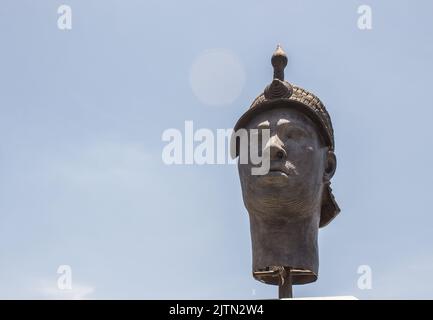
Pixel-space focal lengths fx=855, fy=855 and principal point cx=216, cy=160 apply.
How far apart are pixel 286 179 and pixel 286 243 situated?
25.8 inches

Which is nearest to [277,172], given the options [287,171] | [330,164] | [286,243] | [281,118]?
[287,171]

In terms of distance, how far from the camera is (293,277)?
853cm

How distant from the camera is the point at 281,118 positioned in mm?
8133

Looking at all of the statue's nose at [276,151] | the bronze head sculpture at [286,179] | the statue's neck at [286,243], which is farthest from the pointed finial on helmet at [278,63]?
the statue's neck at [286,243]

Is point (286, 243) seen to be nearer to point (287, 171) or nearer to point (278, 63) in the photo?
point (287, 171)

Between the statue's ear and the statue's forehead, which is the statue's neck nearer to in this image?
the statue's ear

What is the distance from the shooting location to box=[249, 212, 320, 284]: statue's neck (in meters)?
8.09

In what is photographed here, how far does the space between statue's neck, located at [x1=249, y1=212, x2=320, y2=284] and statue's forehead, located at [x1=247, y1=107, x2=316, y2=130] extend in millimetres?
863

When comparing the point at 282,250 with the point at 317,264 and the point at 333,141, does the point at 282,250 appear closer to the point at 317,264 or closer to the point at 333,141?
the point at 317,264

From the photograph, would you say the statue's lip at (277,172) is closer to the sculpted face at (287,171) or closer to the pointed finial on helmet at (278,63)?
the sculpted face at (287,171)

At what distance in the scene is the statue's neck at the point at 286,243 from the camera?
8094 mm

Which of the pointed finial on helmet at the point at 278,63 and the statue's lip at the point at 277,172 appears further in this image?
the pointed finial on helmet at the point at 278,63
